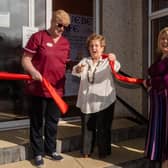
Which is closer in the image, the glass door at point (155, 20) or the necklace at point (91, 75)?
the necklace at point (91, 75)

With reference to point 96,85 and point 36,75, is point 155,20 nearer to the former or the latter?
point 96,85

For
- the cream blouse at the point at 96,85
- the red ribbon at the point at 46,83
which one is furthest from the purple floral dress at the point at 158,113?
the red ribbon at the point at 46,83

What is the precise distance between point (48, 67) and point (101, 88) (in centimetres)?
68

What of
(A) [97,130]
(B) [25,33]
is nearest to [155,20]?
(B) [25,33]

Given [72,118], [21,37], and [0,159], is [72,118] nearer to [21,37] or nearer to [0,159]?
[21,37]

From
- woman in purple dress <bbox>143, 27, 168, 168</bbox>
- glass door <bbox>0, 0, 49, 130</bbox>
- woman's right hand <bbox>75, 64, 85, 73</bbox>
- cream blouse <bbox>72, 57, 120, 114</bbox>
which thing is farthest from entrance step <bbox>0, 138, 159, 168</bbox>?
glass door <bbox>0, 0, 49, 130</bbox>

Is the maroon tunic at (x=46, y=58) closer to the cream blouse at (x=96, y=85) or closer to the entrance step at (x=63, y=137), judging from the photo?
the cream blouse at (x=96, y=85)

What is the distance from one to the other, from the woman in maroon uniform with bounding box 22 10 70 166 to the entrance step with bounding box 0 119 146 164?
254mm

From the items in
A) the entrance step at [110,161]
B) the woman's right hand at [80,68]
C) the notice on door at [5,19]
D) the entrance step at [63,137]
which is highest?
the notice on door at [5,19]

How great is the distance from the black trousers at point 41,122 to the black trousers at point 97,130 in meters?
0.39

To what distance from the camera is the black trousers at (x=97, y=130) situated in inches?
174

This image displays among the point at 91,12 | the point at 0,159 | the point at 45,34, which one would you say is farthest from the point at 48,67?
the point at 91,12

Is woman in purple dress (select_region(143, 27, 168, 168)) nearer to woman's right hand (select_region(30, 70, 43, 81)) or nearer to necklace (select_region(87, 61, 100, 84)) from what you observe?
necklace (select_region(87, 61, 100, 84))

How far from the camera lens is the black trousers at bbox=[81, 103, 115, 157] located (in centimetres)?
443
